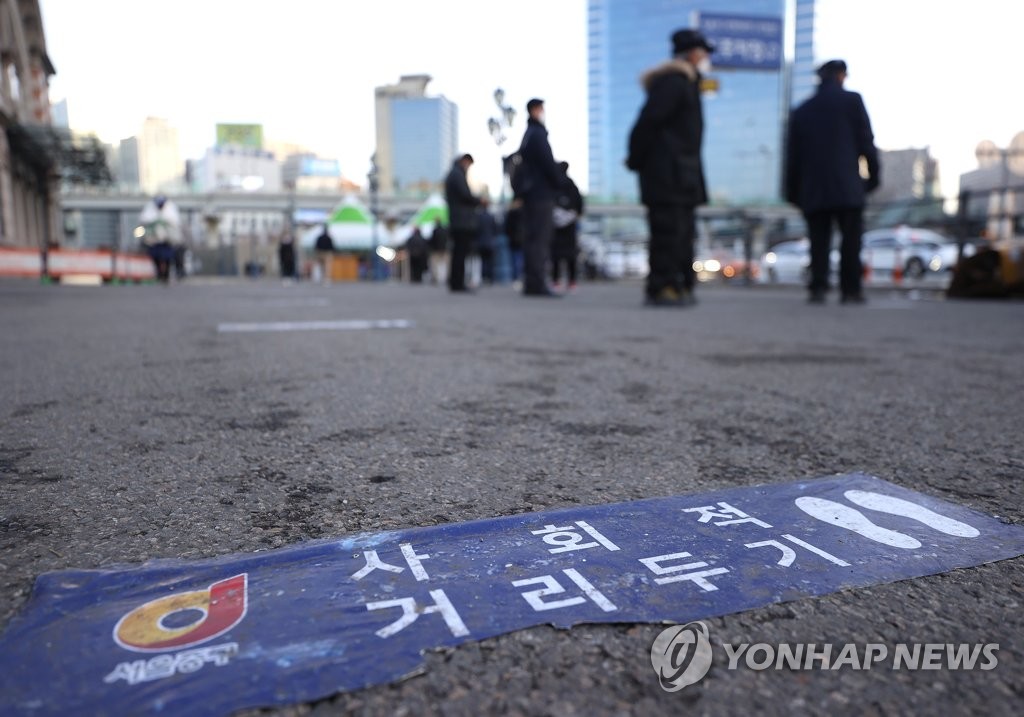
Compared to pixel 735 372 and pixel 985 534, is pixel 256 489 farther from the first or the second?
pixel 735 372

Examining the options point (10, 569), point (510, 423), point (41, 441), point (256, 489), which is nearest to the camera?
point (10, 569)

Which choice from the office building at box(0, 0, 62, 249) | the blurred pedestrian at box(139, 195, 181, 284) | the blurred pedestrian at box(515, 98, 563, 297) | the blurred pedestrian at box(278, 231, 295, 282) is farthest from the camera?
the office building at box(0, 0, 62, 249)

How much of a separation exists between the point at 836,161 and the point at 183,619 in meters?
7.08

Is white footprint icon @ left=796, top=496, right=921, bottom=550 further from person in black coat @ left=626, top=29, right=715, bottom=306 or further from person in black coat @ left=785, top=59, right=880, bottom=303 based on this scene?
person in black coat @ left=785, top=59, right=880, bottom=303

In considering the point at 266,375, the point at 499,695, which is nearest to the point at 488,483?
the point at 499,695

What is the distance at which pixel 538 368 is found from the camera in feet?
9.26

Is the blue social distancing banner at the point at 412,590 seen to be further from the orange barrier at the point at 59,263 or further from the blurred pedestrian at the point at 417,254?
the blurred pedestrian at the point at 417,254

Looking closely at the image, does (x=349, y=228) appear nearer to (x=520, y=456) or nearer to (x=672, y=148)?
(x=672, y=148)

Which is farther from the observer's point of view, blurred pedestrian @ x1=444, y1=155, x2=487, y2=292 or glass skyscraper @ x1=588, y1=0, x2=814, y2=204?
glass skyscraper @ x1=588, y1=0, x2=814, y2=204

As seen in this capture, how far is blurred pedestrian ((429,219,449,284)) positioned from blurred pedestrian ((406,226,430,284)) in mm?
2556

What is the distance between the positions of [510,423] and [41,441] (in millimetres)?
1021

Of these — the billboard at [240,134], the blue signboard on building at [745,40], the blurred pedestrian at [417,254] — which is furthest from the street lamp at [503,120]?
the billboard at [240,134]

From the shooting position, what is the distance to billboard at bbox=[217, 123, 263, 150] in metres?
98.6

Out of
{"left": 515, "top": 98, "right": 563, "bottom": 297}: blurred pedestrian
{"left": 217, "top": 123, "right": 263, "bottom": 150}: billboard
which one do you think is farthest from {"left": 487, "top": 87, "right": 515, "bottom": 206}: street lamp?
{"left": 217, "top": 123, "right": 263, "bottom": 150}: billboard
